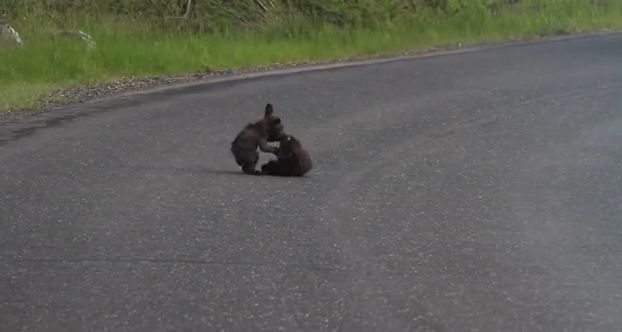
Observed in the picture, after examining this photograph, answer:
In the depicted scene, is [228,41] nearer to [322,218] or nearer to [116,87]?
[116,87]

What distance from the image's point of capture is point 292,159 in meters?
11.2

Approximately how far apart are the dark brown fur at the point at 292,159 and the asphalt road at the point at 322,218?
6.1 inches

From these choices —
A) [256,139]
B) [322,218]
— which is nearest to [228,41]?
[256,139]

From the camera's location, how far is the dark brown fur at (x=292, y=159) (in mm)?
11188

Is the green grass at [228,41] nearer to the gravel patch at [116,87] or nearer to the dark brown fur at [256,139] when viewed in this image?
the gravel patch at [116,87]

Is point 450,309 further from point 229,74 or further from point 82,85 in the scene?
point 229,74

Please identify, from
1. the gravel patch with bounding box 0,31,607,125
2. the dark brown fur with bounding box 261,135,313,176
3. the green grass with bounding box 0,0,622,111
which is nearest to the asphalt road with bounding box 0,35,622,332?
the dark brown fur with bounding box 261,135,313,176

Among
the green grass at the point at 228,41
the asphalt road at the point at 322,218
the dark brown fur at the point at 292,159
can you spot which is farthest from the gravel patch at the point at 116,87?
the dark brown fur at the point at 292,159

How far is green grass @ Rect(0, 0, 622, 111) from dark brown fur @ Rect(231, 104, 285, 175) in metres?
4.55

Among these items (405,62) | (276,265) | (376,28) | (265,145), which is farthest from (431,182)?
(376,28)

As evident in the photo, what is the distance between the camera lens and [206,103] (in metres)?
15.7

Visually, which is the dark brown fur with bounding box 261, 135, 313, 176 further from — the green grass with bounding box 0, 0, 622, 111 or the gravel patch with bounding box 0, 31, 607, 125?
the green grass with bounding box 0, 0, 622, 111

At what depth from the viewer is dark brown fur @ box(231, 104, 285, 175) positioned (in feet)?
36.9

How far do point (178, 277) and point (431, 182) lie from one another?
3.85 m
